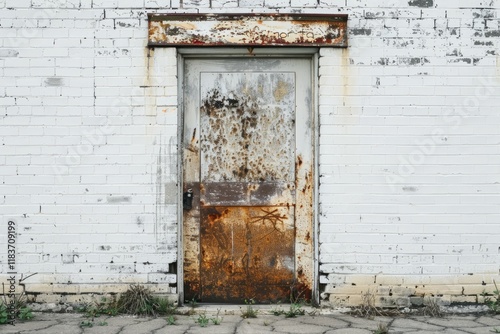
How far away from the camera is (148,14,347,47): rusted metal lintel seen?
17.9 feet

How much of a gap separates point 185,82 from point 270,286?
2.11 metres

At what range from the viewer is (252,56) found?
18.6 ft

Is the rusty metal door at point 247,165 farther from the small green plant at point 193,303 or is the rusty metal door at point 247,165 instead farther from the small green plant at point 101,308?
the small green plant at point 101,308

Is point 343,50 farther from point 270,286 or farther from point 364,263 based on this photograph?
point 270,286

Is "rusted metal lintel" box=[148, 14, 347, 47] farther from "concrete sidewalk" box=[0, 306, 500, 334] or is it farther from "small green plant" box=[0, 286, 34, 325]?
"small green plant" box=[0, 286, 34, 325]

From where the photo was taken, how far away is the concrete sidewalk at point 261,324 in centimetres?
489

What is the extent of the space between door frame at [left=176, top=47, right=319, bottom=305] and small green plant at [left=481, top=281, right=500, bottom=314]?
157cm

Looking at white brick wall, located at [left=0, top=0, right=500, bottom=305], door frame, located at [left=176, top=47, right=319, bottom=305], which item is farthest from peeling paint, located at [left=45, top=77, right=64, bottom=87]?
door frame, located at [left=176, top=47, right=319, bottom=305]

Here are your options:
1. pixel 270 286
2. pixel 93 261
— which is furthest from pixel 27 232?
pixel 270 286

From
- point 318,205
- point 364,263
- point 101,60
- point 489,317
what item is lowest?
point 489,317

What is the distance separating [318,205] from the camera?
557 cm

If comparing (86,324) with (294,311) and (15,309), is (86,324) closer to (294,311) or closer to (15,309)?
(15,309)

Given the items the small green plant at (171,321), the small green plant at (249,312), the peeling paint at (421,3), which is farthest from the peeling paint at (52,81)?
the peeling paint at (421,3)

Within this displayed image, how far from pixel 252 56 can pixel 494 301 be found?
3.21 metres
